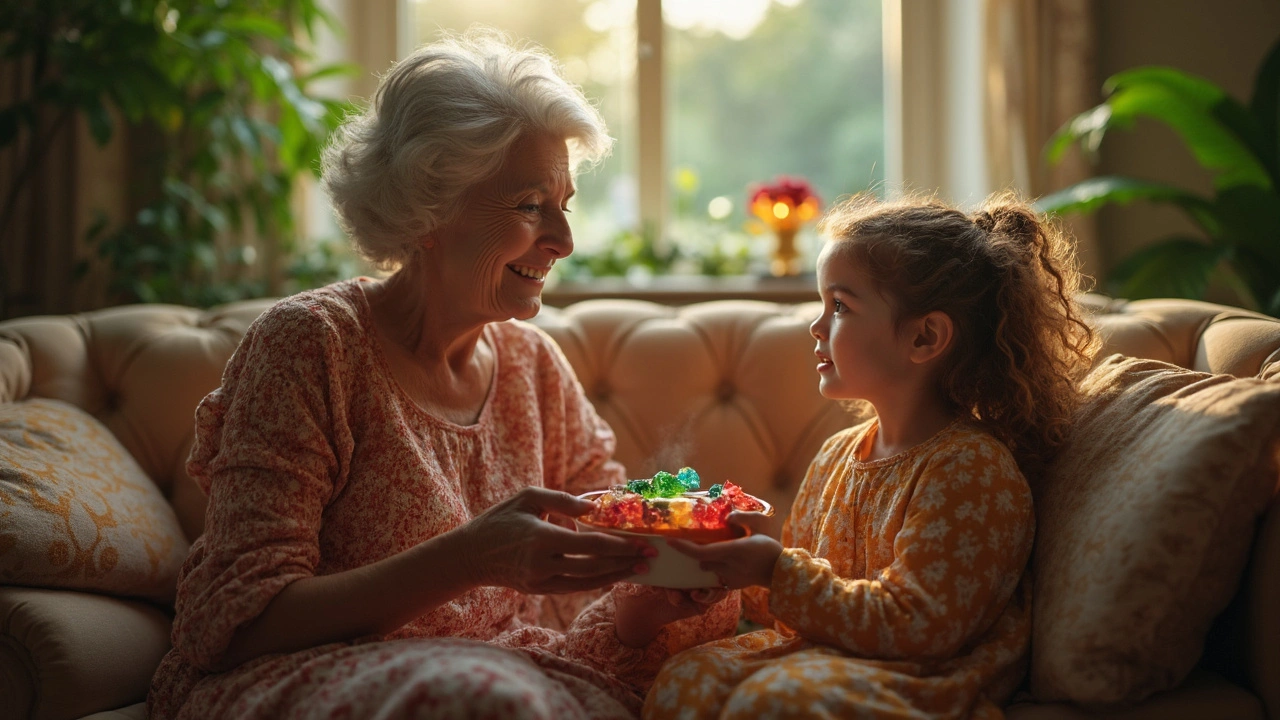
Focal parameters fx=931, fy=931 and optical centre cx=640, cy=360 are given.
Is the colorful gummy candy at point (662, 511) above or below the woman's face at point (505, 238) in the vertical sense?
below

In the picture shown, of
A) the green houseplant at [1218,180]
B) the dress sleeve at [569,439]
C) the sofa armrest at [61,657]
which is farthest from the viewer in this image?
the green houseplant at [1218,180]

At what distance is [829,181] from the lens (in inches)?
141

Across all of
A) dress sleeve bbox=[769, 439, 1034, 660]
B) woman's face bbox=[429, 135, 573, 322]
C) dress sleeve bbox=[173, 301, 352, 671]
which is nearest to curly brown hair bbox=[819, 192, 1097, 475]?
dress sleeve bbox=[769, 439, 1034, 660]

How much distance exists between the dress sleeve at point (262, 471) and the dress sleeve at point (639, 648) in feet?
1.46

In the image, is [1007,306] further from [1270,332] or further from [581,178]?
[581,178]

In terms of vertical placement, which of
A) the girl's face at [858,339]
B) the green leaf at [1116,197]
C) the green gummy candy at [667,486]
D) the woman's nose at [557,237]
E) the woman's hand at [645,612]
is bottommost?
the woman's hand at [645,612]

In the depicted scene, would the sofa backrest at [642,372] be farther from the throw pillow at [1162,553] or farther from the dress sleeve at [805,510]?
the throw pillow at [1162,553]

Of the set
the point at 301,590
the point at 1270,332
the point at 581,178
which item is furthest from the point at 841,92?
the point at 301,590

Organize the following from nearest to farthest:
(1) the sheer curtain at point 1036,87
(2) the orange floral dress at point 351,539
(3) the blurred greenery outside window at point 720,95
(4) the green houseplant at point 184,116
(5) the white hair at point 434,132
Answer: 1. (2) the orange floral dress at point 351,539
2. (5) the white hair at point 434,132
3. (4) the green houseplant at point 184,116
4. (1) the sheer curtain at point 1036,87
5. (3) the blurred greenery outside window at point 720,95

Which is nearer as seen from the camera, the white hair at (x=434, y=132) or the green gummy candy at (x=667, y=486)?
the green gummy candy at (x=667, y=486)

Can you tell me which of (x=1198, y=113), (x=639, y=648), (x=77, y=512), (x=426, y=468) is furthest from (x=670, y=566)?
(x=1198, y=113)

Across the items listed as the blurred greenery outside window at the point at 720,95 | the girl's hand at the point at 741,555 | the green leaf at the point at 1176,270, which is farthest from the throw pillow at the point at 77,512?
the green leaf at the point at 1176,270

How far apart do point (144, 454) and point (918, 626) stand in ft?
5.19

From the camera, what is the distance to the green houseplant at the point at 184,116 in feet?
8.01
